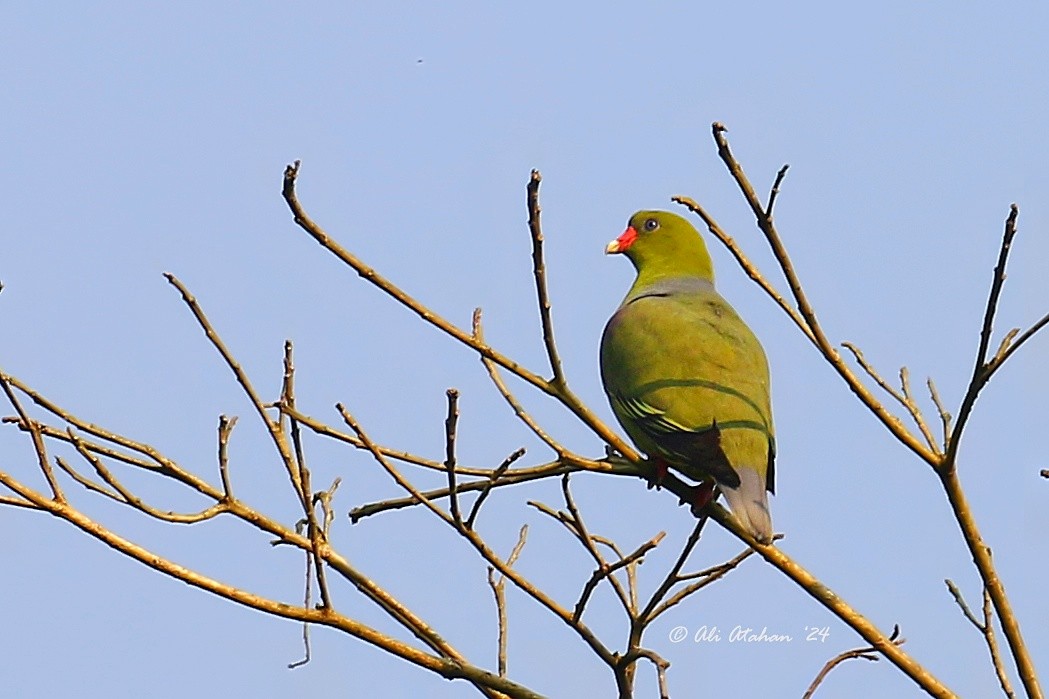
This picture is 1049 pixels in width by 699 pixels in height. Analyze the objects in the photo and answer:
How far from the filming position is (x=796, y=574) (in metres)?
3.20

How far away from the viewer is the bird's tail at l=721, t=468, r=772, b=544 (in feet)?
12.4

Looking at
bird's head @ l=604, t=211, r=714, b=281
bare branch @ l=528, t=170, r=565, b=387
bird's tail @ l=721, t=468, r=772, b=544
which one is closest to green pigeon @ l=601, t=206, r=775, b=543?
bird's tail @ l=721, t=468, r=772, b=544

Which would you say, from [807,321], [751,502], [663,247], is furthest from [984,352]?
[663,247]

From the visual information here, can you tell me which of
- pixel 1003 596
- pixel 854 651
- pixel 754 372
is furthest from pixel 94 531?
pixel 754 372

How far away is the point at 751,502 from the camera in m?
4.00

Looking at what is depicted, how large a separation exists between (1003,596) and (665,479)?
4.71 feet

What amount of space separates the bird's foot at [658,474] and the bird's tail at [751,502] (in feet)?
0.67

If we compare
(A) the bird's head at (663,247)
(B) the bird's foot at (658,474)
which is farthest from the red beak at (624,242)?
(B) the bird's foot at (658,474)

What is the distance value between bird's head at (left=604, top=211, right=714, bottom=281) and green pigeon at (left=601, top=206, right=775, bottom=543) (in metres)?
0.36

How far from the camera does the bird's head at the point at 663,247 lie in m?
6.09

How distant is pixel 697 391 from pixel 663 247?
1658 millimetres

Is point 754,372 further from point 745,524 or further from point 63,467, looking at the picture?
point 63,467

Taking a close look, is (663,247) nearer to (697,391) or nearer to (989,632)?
(697,391)

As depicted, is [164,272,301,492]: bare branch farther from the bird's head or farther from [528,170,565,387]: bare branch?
the bird's head
